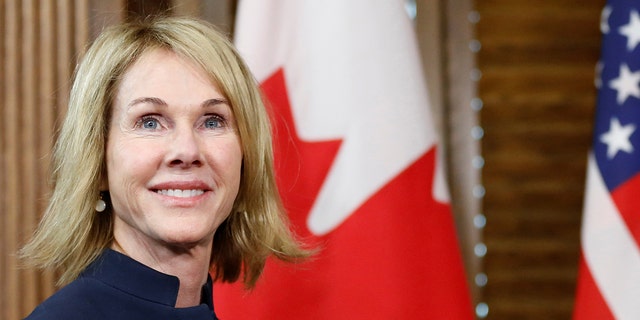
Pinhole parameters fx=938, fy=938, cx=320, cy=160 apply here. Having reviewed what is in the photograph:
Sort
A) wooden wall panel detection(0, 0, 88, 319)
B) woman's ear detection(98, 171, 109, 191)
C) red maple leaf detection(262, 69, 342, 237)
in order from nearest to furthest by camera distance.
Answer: woman's ear detection(98, 171, 109, 191) < wooden wall panel detection(0, 0, 88, 319) < red maple leaf detection(262, 69, 342, 237)

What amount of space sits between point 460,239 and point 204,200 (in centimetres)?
100

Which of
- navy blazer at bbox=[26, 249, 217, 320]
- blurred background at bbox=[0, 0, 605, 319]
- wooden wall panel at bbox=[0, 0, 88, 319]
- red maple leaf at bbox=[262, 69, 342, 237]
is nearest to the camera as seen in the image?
navy blazer at bbox=[26, 249, 217, 320]

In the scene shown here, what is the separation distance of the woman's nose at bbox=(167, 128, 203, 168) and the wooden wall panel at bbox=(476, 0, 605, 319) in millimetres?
1076

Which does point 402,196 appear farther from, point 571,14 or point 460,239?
point 571,14

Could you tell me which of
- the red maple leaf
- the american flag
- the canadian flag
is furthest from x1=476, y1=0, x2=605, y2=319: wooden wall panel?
the red maple leaf

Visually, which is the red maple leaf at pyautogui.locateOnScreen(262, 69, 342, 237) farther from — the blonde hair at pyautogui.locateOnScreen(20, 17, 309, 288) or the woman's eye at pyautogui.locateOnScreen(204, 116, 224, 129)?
the woman's eye at pyautogui.locateOnScreen(204, 116, 224, 129)

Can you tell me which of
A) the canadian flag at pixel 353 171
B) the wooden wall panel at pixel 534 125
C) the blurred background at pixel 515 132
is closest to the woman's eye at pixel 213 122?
the canadian flag at pixel 353 171

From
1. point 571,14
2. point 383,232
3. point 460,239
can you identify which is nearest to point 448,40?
point 571,14

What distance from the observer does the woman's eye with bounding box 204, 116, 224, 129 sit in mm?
1272

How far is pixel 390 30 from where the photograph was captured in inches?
70.2

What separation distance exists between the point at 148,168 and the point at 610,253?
0.98 meters

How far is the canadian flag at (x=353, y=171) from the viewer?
67.2 inches

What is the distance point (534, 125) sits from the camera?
2.17 m

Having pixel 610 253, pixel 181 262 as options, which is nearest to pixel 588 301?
pixel 610 253
